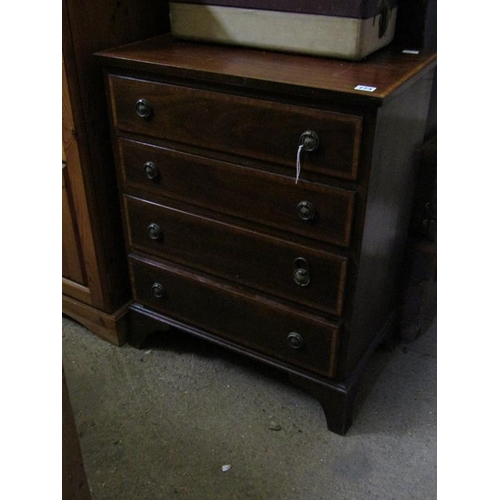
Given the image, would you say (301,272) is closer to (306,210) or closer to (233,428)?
A: (306,210)

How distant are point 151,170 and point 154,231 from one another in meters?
0.17

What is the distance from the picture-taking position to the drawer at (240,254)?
4.10ft

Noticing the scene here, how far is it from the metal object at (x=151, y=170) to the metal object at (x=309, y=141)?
436mm

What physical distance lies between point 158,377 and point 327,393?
0.51 meters

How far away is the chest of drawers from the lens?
3.63 feet

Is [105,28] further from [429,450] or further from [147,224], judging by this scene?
[429,450]

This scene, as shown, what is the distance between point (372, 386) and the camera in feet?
5.18

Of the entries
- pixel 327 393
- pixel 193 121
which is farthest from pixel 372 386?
pixel 193 121

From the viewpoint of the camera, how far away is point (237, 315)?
1.46 meters

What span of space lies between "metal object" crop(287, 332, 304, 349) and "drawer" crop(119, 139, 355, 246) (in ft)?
0.92

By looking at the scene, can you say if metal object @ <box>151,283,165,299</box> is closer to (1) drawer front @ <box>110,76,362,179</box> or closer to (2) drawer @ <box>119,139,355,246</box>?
(2) drawer @ <box>119,139,355,246</box>

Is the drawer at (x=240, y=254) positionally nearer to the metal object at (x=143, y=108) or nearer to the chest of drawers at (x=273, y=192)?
the chest of drawers at (x=273, y=192)

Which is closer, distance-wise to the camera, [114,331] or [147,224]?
[147,224]

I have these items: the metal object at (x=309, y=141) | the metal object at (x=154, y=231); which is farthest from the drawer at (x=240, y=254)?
the metal object at (x=309, y=141)
